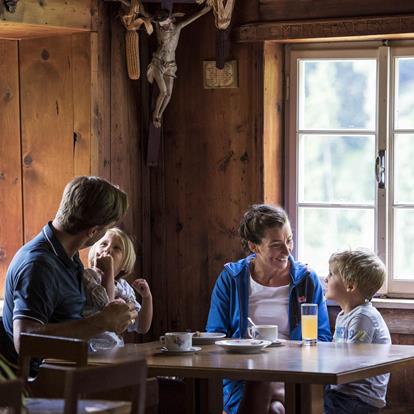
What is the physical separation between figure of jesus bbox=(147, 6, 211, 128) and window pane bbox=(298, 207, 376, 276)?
80 cm

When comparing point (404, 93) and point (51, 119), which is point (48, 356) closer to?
point (51, 119)

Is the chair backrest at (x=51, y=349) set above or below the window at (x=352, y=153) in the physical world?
below

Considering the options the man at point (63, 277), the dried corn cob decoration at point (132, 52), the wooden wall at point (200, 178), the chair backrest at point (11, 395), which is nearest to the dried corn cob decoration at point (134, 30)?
the dried corn cob decoration at point (132, 52)

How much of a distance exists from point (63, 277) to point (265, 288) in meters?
1.01

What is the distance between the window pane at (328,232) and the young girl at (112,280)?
0.89 metres

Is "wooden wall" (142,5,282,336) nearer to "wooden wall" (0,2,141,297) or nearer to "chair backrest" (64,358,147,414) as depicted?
"wooden wall" (0,2,141,297)

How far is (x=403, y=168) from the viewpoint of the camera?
14.9ft

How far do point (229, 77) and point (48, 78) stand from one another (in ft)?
2.65

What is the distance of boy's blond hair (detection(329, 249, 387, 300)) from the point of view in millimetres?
3768

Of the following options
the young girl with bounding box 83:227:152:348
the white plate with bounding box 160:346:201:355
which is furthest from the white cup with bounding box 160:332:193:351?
the young girl with bounding box 83:227:152:348

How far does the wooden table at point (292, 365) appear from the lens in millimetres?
3014

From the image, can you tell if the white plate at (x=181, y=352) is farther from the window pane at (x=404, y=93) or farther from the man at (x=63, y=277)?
the window pane at (x=404, y=93)

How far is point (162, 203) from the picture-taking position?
478 centimetres

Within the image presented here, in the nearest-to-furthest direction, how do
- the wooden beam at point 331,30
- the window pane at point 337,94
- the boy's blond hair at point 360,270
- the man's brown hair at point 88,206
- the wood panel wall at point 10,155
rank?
1. the man's brown hair at point 88,206
2. the boy's blond hair at point 360,270
3. the wooden beam at point 331,30
4. the wood panel wall at point 10,155
5. the window pane at point 337,94
